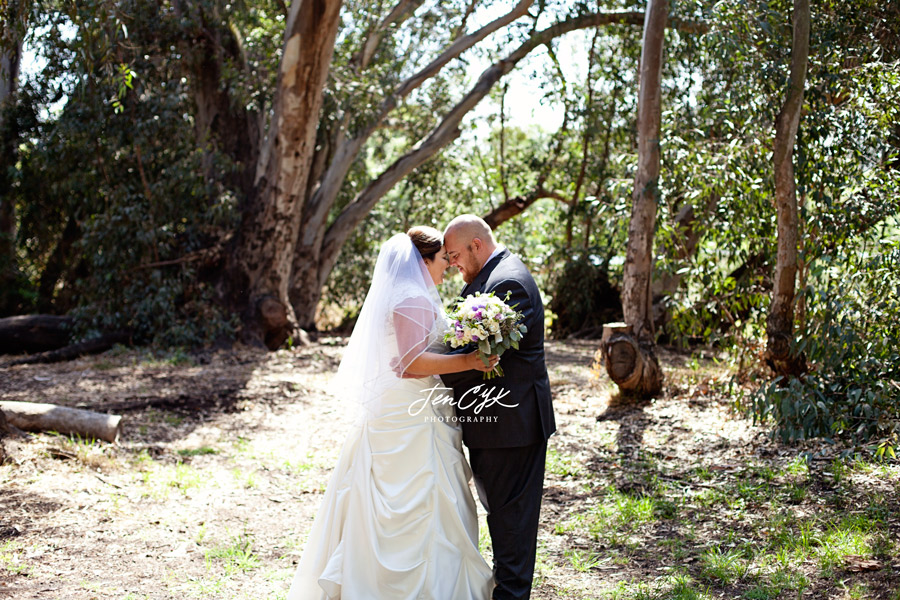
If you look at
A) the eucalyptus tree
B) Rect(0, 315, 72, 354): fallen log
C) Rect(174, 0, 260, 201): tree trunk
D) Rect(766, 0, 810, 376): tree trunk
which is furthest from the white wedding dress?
Rect(0, 315, 72, 354): fallen log

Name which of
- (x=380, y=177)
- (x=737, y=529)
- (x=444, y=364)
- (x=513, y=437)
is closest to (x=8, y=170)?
(x=380, y=177)

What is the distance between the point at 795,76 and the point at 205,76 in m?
10.3

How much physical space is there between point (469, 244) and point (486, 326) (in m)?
0.67

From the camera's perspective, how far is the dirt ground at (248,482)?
13.7ft

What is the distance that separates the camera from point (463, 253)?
3898mm

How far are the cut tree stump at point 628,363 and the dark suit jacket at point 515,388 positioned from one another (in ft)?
14.1

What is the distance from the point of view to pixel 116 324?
39.8ft

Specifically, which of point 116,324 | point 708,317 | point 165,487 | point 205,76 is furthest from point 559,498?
point 205,76

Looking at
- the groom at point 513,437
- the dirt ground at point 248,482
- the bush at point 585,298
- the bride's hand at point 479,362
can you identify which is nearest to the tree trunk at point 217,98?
the dirt ground at point 248,482

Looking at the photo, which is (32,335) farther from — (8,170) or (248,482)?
(248,482)

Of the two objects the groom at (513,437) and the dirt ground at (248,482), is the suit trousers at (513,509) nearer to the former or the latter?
the groom at (513,437)

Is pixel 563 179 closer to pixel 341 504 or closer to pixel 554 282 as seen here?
pixel 554 282

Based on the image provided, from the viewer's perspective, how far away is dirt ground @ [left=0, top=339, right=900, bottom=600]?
4.18m

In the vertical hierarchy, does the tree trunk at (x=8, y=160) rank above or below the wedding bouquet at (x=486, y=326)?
above
